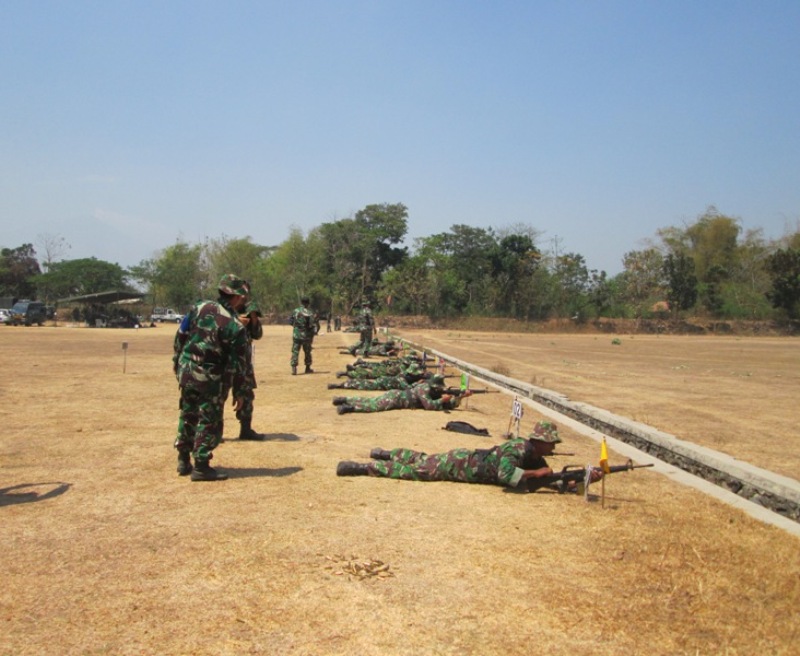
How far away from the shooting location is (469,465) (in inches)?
250

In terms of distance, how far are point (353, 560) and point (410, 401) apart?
668 centimetres

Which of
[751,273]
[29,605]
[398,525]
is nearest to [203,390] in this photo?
[398,525]

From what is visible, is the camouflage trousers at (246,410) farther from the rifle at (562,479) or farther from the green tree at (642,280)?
the green tree at (642,280)

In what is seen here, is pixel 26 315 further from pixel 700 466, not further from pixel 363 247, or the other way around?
pixel 700 466

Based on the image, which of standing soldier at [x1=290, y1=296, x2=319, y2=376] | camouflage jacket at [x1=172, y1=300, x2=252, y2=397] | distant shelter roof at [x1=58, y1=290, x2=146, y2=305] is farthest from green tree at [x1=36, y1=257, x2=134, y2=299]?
camouflage jacket at [x1=172, y1=300, x2=252, y2=397]

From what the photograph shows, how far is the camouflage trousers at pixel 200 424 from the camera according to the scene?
6.32m

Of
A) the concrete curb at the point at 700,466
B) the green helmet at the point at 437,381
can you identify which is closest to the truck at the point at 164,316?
the green helmet at the point at 437,381

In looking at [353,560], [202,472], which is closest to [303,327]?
[202,472]

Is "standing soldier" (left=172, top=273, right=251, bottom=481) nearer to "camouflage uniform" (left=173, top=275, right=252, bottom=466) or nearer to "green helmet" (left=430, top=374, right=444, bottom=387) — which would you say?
"camouflage uniform" (left=173, top=275, right=252, bottom=466)

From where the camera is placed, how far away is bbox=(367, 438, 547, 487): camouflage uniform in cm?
615

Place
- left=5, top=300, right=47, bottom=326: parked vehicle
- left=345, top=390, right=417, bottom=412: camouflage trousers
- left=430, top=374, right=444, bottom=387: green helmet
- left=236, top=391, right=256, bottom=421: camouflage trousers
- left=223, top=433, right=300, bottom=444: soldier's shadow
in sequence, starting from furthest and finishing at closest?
left=5, top=300, right=47, bottom=326: parked vehicle
left=430, top=374, right=444, bottom=387: green helmet
left=345, top=390, right=417, bottom=412: camouflage trousers
left=223, top=433, right=300, bottom=444: soldier's shadow
left=236, top=391, right=256, bottom=421: camouflage trousers

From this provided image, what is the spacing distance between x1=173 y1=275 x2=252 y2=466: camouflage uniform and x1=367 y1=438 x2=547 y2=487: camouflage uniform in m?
1.50

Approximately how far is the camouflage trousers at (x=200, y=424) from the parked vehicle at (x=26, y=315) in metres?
48.4

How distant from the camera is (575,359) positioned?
27.5 metres
